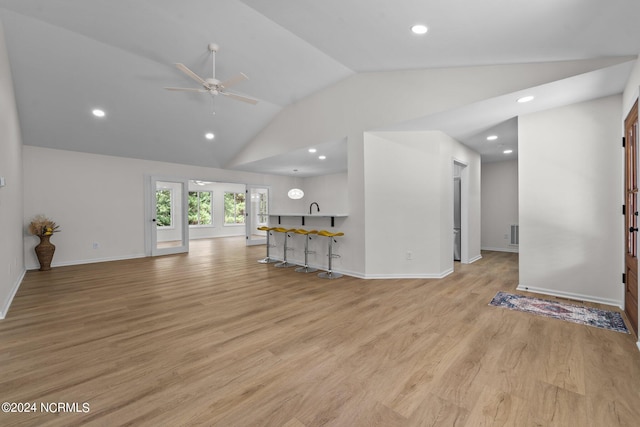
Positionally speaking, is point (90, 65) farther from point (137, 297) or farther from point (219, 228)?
point (219, 228)

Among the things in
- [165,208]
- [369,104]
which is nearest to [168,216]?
[165,208]

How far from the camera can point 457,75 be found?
12.0ft

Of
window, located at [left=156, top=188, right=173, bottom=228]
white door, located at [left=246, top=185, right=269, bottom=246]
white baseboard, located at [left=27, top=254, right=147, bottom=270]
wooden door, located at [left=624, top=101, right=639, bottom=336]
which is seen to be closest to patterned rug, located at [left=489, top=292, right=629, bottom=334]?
wooden door, located at [left=624, top=101, right=639, bottom=336]

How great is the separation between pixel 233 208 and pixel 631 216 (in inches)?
465

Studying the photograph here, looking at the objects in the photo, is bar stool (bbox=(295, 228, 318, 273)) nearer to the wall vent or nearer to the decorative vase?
the decorative vase

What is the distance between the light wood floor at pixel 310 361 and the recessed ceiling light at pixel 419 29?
2.86m

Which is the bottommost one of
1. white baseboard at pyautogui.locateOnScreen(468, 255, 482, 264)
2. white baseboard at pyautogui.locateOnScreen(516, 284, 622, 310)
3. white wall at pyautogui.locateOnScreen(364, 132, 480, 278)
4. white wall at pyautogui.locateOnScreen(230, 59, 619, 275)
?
white baseboard at pyautogui.locateOnScreen(516, 284, 622, 310)

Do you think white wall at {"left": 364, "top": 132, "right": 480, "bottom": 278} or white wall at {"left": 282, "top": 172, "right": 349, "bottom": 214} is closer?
white wall at {"left": 364, "top": 132, "right": 480, "bottom": 278}

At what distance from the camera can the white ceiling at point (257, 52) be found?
2508 mm

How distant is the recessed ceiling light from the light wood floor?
286cm

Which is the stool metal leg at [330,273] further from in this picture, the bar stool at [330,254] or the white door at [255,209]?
the white door at [255,209]

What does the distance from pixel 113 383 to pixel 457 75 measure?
4574mm

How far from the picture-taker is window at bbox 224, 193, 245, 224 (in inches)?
483

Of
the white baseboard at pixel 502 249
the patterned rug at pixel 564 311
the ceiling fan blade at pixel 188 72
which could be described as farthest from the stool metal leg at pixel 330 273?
the white baseboard at pixel 502 249
